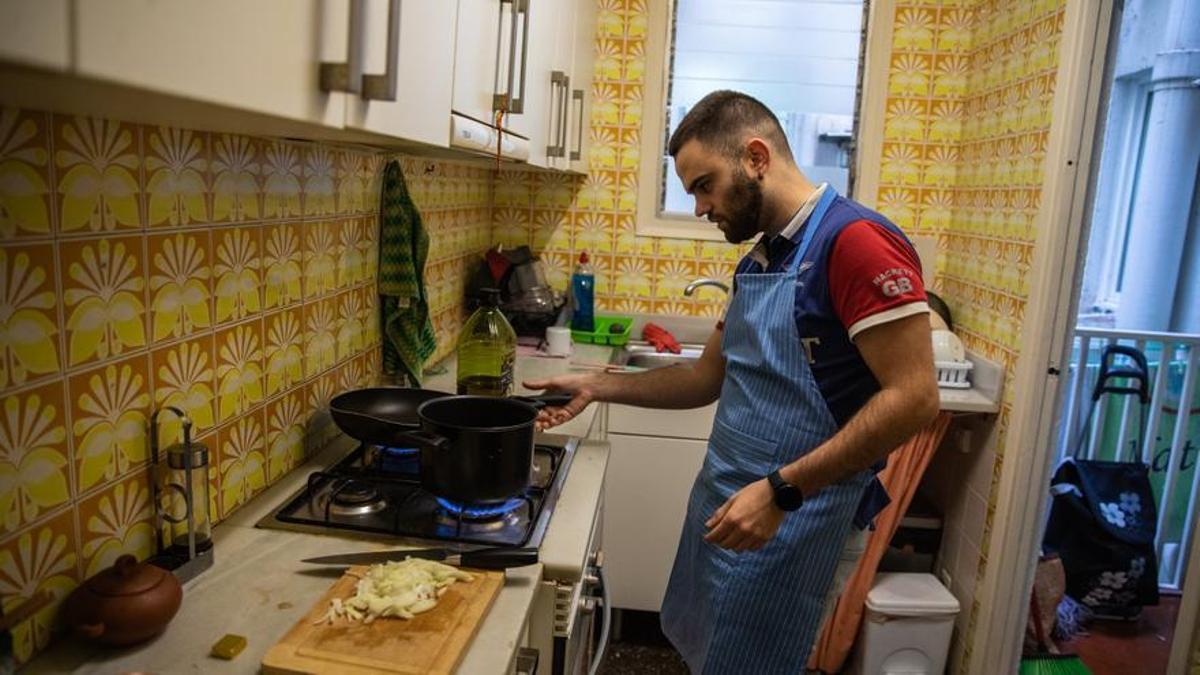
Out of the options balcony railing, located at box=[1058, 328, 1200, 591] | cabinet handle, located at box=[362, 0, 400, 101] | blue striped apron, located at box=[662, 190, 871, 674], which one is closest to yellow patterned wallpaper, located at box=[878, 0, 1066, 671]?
balcony railing, located at box=[1058, 328, 1200, 591]

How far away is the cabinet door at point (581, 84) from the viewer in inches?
90.6

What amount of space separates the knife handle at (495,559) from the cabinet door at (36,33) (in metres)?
0.78

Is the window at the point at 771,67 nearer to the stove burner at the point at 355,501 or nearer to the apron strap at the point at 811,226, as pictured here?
the apron strap at the point at 811,226

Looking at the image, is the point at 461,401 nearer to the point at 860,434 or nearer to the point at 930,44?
the point at 860,434

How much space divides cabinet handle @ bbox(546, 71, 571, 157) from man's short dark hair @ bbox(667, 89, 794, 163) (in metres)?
0.58

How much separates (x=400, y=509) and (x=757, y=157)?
35.1 inches

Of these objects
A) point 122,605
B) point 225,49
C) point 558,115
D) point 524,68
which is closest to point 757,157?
point 524,68

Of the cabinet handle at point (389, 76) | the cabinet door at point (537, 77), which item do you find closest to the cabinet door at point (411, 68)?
the cabinet handle at point (389, 76)

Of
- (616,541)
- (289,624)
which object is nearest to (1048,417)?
(616,541)

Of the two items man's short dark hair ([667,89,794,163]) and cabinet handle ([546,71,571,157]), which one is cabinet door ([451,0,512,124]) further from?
cabinet handle ([546,71,571,157])

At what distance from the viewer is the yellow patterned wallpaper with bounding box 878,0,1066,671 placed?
2176 millimetres

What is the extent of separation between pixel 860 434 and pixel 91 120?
1132 millimetres

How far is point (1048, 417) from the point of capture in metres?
2.07

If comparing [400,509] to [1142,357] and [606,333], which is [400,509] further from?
[1142,357]
